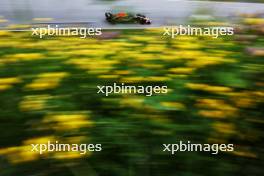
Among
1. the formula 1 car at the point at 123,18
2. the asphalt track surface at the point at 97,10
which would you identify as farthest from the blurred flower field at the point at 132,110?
the asphalt track surface at the point at 97,10

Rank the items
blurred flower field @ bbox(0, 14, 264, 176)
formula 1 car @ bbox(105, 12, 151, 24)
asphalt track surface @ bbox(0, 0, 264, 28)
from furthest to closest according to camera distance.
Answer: asphalt track surface @ bbox(0, 0, 264, 28) → formula 1 car @ bbox(105, 12, 151, 24) → blurred flower field @ bbox(0, 14, 264, 176)

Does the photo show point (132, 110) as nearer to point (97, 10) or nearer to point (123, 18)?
point (123, 18)

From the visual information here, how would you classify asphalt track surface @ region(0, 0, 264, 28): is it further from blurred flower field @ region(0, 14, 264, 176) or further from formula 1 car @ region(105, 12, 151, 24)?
blurred flower field @ region(0, 14, 264, 176)

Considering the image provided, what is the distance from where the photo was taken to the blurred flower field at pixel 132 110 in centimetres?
185

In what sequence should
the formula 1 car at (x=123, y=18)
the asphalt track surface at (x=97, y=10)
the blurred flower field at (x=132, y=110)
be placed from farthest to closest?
1. the asphalt track surface at (x=97, y=10)
2. the formula 1 car at (x=123, y=18)
3. the blurred flower field at (x=132, y=110)

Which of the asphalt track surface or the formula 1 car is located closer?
the formula 1 car

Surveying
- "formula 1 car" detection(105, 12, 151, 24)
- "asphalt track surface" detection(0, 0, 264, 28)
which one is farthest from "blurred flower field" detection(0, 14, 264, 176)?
"asphalt track surface" detection(0, 0, 264, 28)

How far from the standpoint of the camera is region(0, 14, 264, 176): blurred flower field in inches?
72.9

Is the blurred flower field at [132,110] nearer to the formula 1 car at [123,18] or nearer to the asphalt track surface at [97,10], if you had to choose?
the formula 1 car at [123,18]

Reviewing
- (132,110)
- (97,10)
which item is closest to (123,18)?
(97,10)

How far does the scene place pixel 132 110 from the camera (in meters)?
1.90

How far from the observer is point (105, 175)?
1.96m

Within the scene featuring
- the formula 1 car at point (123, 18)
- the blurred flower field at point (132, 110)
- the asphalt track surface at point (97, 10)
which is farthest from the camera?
the asphalt track surface at point (97, 10)

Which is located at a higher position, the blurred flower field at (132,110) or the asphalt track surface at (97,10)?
the asphalt track surface at (97,10)
